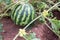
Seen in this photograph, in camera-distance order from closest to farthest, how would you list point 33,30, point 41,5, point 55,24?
point 55,24, point 33,30, point 41,5

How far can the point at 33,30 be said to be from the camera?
6.18ft

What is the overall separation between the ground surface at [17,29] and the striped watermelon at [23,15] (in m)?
0.07

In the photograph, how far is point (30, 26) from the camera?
1892 mm

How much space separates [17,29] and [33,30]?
15 cm

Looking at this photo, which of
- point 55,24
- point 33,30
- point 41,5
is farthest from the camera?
point 41,5

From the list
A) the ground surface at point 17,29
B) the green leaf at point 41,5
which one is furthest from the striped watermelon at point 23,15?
the green leaf at point 41,5

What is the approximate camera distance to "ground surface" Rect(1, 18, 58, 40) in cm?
182

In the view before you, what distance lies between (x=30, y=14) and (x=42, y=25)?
18 centimetres

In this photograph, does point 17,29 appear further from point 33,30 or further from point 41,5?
point 41,5

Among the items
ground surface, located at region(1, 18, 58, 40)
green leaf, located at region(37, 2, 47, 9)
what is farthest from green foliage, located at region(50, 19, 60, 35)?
green leaf, located at region(37, 2, 47, 9)

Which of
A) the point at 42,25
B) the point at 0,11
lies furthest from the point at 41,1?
the point at 0,11

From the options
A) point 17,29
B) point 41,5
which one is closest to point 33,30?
point 17,29

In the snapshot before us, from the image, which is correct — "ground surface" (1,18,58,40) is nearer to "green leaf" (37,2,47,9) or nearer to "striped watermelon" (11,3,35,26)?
"striped watermelon" (11,3,35,26)

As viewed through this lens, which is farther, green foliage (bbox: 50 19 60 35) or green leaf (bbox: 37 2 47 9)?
green leaf (bbox: 37 2 47 9)
